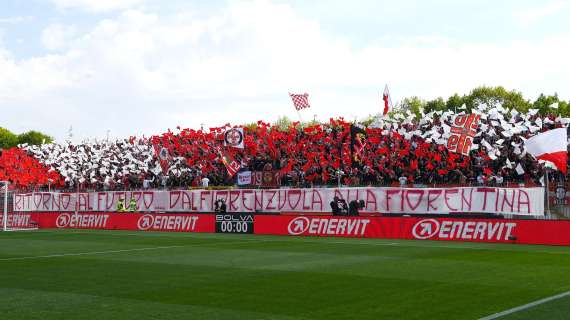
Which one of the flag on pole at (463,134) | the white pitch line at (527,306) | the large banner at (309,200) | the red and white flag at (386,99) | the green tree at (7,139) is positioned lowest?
the white pitch line at (527,306)

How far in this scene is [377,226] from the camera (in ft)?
99.1

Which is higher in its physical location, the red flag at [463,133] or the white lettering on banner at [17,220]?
the red flag at [463,133]

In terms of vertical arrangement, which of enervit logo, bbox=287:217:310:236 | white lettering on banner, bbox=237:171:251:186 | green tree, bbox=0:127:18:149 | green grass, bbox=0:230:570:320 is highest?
green tree, bbox=0:127:18:149

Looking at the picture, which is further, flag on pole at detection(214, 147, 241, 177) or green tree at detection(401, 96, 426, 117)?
green tree at detection(401, 96, 426, 117)

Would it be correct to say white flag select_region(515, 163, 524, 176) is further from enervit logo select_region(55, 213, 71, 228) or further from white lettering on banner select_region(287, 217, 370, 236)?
enervit logo select_region(55, 213, 71, 228)

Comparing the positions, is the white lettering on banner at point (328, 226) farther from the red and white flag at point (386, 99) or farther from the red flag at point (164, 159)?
the red flag at point (164, 159)

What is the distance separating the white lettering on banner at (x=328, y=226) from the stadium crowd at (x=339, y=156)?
520cm

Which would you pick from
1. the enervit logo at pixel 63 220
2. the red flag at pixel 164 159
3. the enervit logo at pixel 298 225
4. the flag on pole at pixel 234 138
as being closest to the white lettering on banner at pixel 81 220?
the enervit logo at pixel 63 220

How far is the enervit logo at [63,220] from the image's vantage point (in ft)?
143

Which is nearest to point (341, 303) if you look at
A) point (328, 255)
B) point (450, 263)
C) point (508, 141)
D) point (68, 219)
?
point (450, 263)

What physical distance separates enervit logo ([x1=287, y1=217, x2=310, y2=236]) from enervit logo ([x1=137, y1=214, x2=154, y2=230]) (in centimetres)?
989

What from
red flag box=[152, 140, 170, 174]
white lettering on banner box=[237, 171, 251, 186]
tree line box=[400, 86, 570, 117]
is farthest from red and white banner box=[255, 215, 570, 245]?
tree line box=[400, 86, 570, 117]

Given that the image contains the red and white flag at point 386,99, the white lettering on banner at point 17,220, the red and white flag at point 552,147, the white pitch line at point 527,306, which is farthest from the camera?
the red and white flag at point 386,99

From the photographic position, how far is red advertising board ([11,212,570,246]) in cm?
2594
